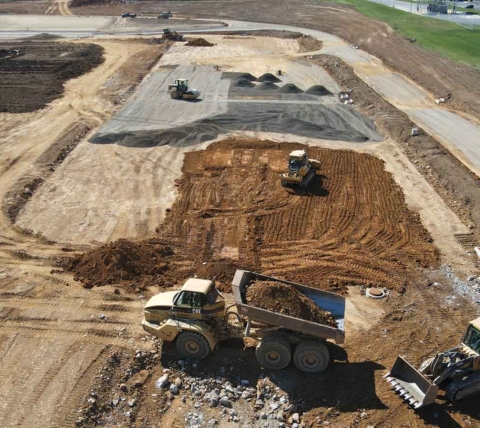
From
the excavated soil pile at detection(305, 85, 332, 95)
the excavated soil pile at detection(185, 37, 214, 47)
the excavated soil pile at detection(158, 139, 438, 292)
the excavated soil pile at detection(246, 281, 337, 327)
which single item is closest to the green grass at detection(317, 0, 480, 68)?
the excavated soil pile at detection(305, 85, 332, 95)

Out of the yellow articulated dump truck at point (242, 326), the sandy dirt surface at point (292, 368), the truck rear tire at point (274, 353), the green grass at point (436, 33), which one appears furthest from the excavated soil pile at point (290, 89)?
the truck rear tire at point (274, 353)

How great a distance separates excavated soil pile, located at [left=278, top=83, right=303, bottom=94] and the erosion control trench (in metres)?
11.9

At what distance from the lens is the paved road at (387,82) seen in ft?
92.4

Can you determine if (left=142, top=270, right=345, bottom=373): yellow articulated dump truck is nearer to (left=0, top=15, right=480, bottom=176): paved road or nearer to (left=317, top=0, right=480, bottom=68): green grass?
(left=0, top=15, right=480, bottom=176): paved road

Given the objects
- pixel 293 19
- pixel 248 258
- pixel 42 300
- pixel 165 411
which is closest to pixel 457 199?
pixel 248 258

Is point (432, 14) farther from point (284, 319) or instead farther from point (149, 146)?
point (284, 319)

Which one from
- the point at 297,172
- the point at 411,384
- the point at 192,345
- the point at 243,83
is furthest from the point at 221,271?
the point at 243,83

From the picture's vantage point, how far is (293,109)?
3272 cm

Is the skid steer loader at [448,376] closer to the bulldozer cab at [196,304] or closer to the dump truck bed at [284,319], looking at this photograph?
the dump truck bed at [284,319]

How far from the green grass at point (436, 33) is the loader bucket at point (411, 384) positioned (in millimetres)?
39795

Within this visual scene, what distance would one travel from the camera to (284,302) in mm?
12281

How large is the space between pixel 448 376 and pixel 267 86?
96.5 ft

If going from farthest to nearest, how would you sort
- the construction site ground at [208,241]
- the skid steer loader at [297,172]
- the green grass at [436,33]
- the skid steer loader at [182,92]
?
1. the green grass at [436,33]
2. the skid steer loader at [182,92]
3. the skid steer loader at [297,172]
4. the construction site ground at [208,241]

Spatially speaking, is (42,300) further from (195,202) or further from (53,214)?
(195,202)
